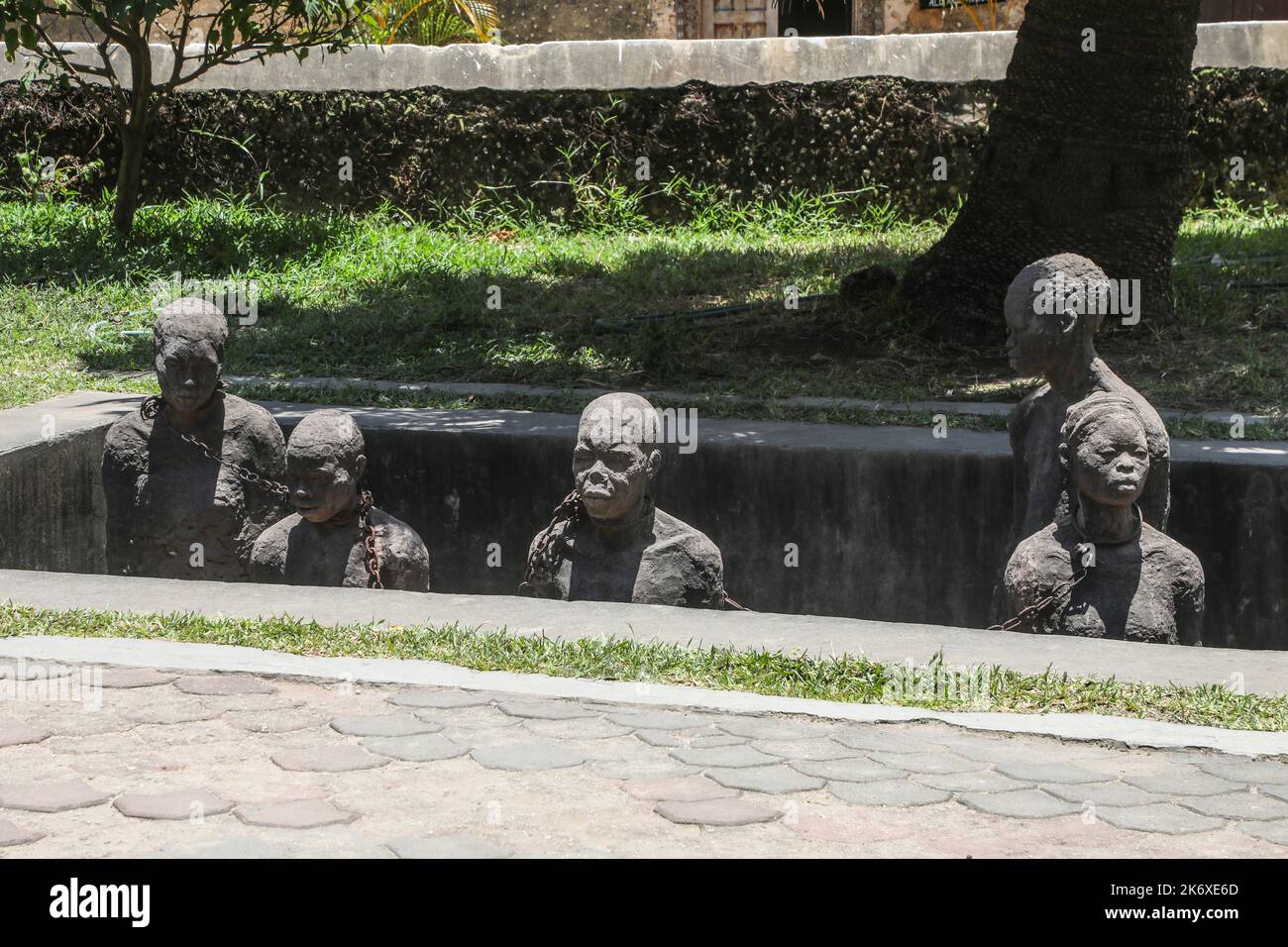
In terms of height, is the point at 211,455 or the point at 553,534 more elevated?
the point at 211,455

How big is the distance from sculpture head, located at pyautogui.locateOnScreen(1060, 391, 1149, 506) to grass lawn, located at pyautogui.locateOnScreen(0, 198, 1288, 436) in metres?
2.15

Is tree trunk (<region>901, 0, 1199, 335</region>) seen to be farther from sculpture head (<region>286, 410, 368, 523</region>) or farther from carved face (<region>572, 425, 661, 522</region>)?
sculpture head (<region>286, 410, 368, 523</region>)

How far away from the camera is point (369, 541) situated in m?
5.95

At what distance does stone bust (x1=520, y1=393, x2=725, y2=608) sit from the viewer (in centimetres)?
548

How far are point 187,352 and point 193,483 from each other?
0.55 meters

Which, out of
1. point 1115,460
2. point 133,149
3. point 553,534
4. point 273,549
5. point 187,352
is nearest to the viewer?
point 1115,460

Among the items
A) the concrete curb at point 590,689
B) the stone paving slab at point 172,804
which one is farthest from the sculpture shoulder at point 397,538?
the stone paving slab at point 172,804

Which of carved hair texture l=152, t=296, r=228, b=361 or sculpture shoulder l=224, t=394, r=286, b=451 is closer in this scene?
carved hair texture l=152, t=296, r=228, b=361

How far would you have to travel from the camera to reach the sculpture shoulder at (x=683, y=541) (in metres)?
5.65

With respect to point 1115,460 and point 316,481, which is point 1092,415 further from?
point 316,481

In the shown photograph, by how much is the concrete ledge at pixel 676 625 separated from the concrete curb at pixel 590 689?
27cm

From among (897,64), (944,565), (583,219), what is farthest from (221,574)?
(897,64)

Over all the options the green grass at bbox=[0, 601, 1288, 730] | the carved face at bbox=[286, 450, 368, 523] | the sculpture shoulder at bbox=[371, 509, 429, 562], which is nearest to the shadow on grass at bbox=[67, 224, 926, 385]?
the sculpture shoulder at bbox=[371, 509, 429, 562]

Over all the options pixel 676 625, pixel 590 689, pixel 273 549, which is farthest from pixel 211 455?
pixel 590 689
